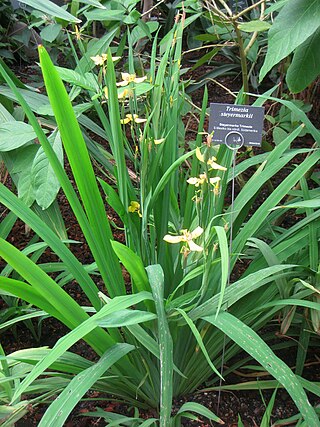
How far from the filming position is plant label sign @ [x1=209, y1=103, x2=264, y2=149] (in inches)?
39.9

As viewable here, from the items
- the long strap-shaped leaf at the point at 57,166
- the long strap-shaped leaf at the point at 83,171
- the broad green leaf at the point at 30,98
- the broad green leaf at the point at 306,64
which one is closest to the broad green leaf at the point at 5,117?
the broad green leaf at the point at 30,98

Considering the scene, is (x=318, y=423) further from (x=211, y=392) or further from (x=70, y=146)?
(x=70, y=146)

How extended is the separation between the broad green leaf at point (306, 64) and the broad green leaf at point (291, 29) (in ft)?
0.43

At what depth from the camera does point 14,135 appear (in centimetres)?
123

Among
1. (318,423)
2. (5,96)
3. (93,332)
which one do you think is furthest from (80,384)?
(5,96)

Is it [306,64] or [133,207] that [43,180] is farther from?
[306,64]

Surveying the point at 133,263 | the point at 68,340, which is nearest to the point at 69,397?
the point at 68,340

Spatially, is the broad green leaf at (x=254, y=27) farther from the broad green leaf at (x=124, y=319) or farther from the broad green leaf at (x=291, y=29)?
the broad green leaf at (x=124, y=319)

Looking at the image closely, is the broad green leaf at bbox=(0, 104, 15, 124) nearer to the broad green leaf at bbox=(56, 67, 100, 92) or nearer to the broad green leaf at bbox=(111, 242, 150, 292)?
the broad green leaf at bbox=(56, 67, 100, 92)

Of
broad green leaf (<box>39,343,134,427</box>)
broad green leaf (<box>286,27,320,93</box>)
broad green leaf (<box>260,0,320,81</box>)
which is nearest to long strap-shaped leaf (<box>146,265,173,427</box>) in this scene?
broad green leaf (<box>39,343,134,427</box>)

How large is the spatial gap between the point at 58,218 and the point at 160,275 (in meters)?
0.47

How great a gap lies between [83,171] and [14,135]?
1.05 feet

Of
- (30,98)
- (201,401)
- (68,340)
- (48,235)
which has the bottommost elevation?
(201,401)

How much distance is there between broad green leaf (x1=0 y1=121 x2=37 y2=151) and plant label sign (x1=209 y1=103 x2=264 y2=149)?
0.41 meters
